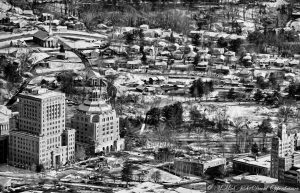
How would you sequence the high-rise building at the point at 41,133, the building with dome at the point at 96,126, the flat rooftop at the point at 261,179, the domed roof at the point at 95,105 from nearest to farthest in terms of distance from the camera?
the flat rooftop at the point at 261,179 → the high-rise building at the point at 41,133 → the building with dome at the point at 96,126 → the domed roof at the point at 95,105

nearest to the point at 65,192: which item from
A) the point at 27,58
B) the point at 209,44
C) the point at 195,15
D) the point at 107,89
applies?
the point at 107,89

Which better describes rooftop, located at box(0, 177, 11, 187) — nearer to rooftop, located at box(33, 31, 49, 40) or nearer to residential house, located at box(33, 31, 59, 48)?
residential house, located at box(33, 31, 59, 48)

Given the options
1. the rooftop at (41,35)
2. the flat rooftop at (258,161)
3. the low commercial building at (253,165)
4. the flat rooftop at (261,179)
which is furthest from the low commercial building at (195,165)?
the rooftop at (41,35)

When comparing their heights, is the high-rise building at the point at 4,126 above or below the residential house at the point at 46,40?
below

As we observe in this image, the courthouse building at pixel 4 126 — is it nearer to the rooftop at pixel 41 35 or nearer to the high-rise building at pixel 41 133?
the high-rise building at pixel 41 133

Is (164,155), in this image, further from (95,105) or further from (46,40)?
(46,40)

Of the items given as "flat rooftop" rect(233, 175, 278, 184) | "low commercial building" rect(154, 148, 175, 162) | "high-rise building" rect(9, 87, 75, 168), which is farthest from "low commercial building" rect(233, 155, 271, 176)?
"high-rise building" rect(9, 87, 75, 168)
